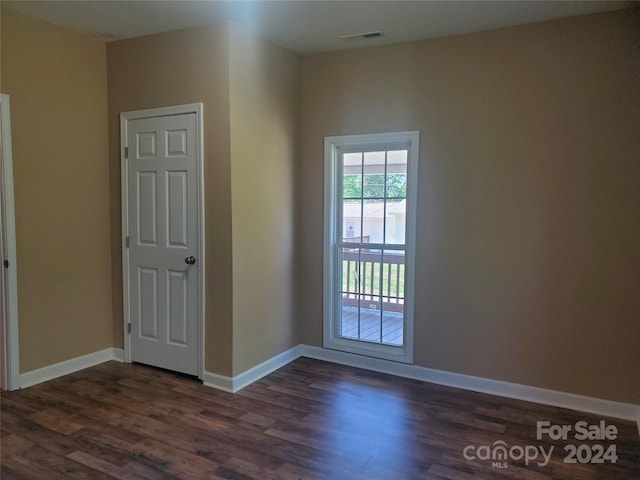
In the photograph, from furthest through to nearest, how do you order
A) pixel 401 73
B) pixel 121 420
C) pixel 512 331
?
pixel 401 73
pixel 512 331
pixel 121 420

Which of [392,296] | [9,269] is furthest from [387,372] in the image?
[9,269]

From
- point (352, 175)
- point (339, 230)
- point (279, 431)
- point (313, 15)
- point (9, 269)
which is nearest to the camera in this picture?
point (279, 431)

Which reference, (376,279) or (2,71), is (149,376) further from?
(2,71)

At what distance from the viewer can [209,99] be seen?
338 centimetres

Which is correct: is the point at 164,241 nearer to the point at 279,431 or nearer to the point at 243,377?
the point at 243,377

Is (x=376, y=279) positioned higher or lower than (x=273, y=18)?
lower

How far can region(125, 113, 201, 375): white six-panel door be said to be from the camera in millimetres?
3541

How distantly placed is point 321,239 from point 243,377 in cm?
137

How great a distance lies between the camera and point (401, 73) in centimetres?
365

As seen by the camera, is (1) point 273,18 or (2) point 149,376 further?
(2) point 149,376

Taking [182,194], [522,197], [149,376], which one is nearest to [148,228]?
[182,194]

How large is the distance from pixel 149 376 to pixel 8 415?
972mm

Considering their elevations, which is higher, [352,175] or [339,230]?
[352,175]

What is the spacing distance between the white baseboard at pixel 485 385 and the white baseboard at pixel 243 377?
41 cm
